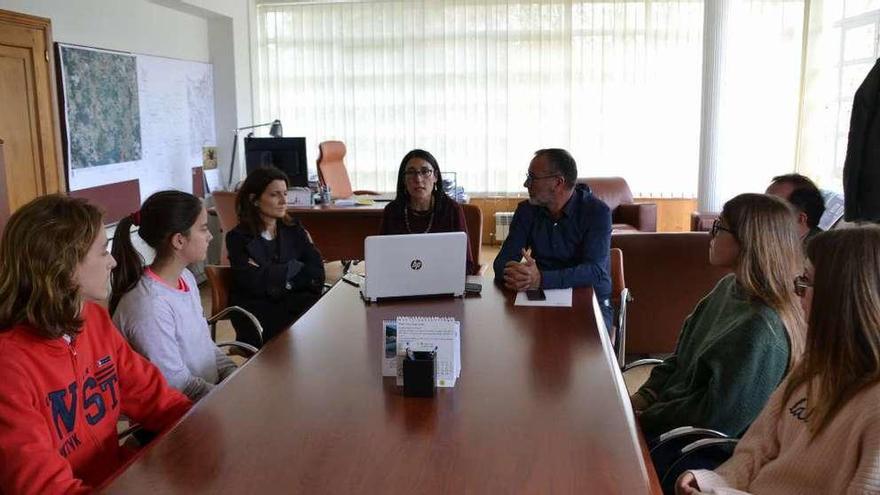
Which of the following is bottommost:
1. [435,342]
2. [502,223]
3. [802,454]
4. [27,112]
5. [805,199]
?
[502,223]

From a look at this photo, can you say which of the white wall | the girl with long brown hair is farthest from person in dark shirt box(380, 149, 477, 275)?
the white wall

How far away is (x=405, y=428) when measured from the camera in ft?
5.33

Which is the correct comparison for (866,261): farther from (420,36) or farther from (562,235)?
(420,36)

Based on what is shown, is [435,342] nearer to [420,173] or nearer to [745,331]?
[745,331]

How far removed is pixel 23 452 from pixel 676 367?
171 centimetres

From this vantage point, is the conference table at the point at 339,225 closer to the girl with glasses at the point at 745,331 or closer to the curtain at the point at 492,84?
the curtain at the point at 492,84

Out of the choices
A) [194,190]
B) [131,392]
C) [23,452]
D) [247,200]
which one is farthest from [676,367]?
[194,190]

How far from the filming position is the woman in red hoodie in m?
1.47

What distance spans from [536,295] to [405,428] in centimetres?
128

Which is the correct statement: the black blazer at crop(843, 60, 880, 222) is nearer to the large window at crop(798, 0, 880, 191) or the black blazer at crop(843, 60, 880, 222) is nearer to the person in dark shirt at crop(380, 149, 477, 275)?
the person in dark shirt at crop(380, 149, 477, 275)

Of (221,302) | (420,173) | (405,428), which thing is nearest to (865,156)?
(420,173)

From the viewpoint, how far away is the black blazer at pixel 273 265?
3.28 metres

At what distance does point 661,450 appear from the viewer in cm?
199

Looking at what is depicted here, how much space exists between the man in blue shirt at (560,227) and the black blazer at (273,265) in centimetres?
91
